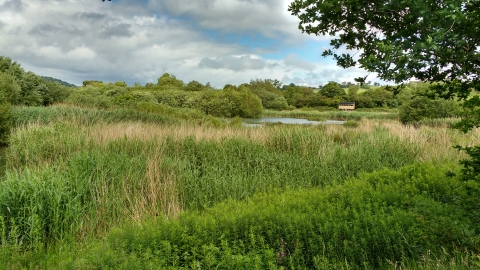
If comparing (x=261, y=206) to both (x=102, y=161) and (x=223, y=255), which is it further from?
(x=102, y=161)

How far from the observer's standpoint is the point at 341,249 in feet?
11.1

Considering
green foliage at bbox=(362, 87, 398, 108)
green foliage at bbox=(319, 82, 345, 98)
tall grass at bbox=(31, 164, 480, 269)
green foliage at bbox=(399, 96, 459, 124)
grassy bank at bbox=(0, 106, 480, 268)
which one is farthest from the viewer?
green foliage at bbox=(319, 82, 345, 98)

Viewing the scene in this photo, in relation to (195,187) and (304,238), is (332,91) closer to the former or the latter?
(195,187)

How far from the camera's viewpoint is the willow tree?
7.77ft

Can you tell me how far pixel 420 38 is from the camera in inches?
103

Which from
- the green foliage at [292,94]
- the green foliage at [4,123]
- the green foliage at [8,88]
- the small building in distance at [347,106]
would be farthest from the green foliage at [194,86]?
the green foliage at [4,123]

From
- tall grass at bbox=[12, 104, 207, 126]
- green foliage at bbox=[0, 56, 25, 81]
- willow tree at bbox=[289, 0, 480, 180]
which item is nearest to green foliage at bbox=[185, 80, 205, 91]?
green foliage at bbox=[0, 56, 25, 81]

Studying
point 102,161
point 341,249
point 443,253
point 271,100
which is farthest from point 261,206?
point 271,100

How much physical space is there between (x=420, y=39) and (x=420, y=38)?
53 millimetres

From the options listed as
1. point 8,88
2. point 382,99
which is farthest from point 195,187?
point 382,99

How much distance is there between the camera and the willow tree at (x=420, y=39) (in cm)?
237

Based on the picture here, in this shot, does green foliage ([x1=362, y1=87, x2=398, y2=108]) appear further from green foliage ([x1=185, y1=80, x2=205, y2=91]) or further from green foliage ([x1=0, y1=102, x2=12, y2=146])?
green foliage ([x1=0, y1=102, x2=12, y2=146])

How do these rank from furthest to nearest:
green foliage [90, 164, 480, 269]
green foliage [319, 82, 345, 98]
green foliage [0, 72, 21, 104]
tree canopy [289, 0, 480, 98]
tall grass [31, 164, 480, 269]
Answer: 1. green foliage [319, 82, 345, 98]
2. green foliage [0, 72, 21, 104]
3. green foliage [90, 164, 480, 269]
4. tall grass [31, 164, 480, 269]
5. tree canopy [289, 0, 480, 98]

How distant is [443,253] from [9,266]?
4696 mm
